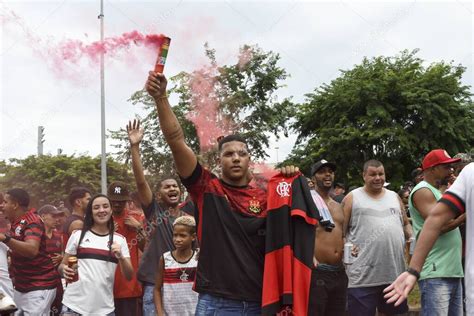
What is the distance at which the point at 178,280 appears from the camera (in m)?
5.02

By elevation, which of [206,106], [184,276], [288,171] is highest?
[206,106]

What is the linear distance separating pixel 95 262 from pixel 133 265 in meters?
0.68

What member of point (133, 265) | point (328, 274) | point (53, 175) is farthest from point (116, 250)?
point (53, 175)

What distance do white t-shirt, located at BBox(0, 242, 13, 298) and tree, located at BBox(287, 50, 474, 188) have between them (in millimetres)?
21842

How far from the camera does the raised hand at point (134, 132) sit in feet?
16.2

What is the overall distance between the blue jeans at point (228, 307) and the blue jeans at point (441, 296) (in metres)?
2.19

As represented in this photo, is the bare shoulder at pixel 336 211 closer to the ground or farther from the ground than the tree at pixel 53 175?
closer to the ground

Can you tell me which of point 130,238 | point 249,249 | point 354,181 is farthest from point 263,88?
point 249,249

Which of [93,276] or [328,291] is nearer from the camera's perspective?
[93,276]

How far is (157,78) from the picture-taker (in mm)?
3322

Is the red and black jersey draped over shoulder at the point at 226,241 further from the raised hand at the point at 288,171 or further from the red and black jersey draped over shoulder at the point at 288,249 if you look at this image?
the raised hand at the point at 288,171

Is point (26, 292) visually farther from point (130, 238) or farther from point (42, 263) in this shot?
point (130, 238)

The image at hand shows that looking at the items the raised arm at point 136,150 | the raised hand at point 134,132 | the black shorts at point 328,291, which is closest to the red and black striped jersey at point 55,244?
the raised arm at point 136,150

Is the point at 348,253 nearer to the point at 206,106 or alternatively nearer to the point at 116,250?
the point at 116,250
